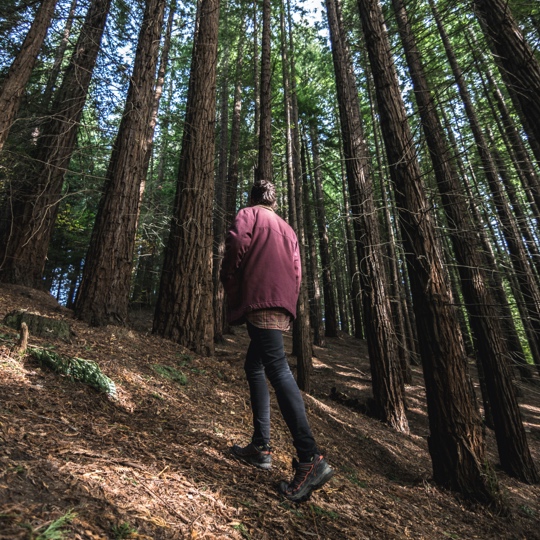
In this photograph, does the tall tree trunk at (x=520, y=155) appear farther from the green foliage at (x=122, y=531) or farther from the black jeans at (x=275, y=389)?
the green foliage at (x=122, y=531)

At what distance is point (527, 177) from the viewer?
1233 centimetres

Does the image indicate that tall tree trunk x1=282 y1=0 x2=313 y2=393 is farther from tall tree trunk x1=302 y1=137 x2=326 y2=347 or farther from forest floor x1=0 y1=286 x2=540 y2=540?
tall tree trunk x1=302 y1=137 x2=326 y2=347

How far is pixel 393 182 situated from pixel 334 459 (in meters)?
3.56

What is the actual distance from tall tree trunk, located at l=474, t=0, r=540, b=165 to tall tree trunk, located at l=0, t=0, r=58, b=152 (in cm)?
624

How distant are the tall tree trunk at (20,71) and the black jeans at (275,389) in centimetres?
480

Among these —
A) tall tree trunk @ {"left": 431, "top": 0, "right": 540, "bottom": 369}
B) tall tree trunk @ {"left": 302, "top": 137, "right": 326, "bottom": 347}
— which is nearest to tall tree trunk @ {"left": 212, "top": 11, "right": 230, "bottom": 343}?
tall tree trunk @ {"left": 302, "top": 137, "right": 326, "bottom": 347}

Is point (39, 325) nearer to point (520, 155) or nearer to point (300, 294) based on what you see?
point (300, 294)

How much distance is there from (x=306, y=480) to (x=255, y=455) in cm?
53

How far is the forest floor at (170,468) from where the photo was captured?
167cm

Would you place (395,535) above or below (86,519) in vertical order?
below

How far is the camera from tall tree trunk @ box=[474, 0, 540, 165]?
13.1 ft

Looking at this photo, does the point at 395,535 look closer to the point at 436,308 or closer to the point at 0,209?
the point at 436,308

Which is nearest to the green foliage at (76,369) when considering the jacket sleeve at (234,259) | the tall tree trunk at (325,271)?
the jacket sleeve at (234,259)

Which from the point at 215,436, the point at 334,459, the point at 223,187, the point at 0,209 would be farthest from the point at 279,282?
the point at 223,187
